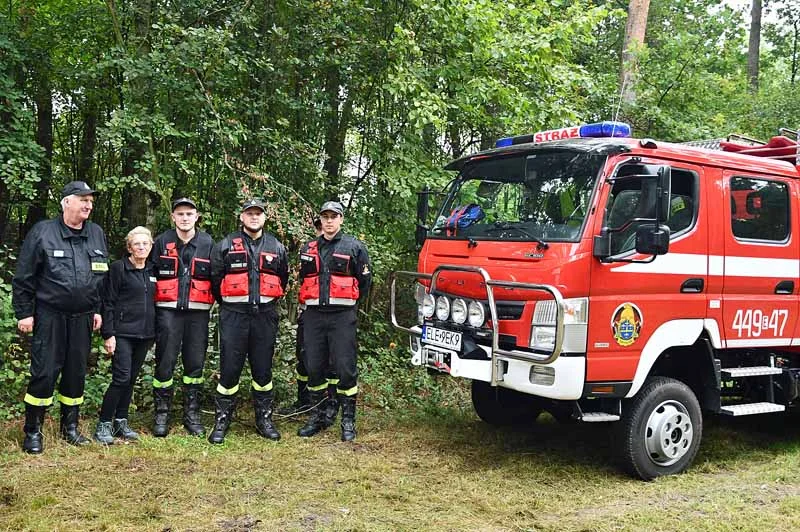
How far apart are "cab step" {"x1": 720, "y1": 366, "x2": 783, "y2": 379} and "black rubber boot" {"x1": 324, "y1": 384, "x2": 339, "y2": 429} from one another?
3270 mm

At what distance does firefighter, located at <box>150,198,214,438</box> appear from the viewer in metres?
5.66


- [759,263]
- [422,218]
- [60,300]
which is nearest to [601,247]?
[759,263]

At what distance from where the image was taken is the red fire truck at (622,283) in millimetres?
4719

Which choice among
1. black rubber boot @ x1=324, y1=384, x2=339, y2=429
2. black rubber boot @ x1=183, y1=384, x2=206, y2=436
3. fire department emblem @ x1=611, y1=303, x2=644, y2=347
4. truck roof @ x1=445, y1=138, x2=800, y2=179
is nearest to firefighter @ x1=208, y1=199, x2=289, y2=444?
black rubber boot @ x1=183, y1=384, x2=206, y2=436

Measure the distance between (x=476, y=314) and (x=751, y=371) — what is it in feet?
7.80

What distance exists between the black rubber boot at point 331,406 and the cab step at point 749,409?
127 inches

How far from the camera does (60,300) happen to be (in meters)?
5.09

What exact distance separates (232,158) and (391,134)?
6.72 ft

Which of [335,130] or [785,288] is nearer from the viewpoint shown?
[785,288]

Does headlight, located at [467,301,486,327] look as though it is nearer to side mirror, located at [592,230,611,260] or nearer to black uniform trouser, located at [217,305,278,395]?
side mirror, located at [592,230,611,260]

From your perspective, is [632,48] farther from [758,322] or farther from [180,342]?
[180,342]

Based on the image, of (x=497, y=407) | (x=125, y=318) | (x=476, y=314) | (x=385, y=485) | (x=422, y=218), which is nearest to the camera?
(x=385, y=485)

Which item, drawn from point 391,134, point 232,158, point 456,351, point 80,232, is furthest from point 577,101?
point 80,232

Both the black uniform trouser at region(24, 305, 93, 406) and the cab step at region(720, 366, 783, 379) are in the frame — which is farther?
the cab step at region(720, 366, 783, 379)
